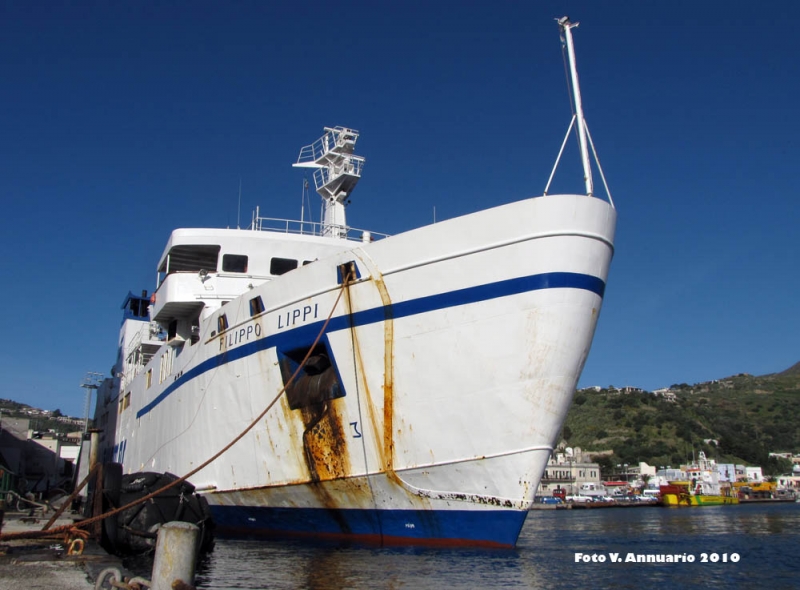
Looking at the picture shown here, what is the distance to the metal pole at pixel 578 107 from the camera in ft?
34.5

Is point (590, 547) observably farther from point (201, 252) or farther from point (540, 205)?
point (201, 252)

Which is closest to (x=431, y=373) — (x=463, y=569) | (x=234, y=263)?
(x=463, y=569)

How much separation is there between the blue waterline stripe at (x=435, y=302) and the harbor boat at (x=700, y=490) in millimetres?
79904

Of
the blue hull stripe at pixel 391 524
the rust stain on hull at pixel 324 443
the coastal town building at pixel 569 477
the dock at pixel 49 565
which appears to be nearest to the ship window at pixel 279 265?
the rust stain on hull at pixel 324 443

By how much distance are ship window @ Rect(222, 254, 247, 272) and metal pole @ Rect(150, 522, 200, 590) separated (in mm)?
10881

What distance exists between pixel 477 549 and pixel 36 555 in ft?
20.5

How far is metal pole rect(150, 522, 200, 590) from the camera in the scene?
564cm

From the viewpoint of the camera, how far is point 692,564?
40.7 feet

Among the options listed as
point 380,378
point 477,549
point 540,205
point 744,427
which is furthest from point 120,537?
point 744,427

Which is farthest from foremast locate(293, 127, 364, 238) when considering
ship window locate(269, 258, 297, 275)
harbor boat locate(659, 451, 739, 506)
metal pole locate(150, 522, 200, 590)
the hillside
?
the hillside

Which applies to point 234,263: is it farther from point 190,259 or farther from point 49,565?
point 49,565

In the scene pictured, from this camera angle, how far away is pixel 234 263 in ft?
52.9

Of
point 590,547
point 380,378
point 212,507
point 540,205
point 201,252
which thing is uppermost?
point 201,252

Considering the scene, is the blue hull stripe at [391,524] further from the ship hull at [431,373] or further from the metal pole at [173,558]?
the metal pole at [173,558]
